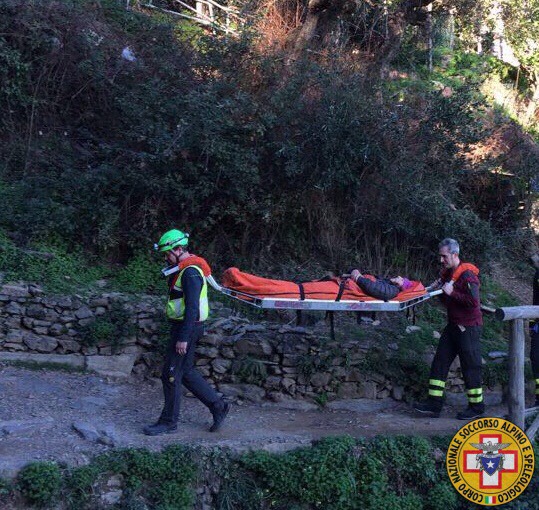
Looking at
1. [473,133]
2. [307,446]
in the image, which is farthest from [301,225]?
[307,446]

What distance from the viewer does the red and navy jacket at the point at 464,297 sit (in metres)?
6.86

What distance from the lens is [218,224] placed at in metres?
9.18

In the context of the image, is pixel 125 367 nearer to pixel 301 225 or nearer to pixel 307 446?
pixel 307 446

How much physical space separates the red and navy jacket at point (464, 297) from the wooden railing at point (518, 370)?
15.2 inches

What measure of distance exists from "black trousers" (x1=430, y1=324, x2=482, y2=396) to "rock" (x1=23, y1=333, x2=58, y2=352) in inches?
164

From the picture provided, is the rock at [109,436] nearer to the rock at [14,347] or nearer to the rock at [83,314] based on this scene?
the rock at [83,314]

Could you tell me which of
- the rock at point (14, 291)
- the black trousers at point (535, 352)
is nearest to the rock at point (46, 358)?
the rock at point (14, 291)

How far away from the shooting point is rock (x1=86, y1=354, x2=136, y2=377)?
755cm

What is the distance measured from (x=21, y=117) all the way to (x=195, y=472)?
7.01 meters

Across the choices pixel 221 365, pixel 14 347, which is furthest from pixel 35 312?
pixel 221 365

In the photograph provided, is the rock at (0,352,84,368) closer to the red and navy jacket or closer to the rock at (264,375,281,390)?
the rock at (264,375,281,390)

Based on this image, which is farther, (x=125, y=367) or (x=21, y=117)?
(x=21, y=117)

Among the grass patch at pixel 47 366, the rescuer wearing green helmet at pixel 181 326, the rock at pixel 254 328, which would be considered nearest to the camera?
the rescuer wearing green helmet at pixel 181 326

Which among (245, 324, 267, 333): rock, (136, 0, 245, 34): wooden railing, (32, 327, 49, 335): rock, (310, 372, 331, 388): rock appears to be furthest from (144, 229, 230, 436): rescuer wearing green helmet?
(136, 0, 245, 34): wooden railing
